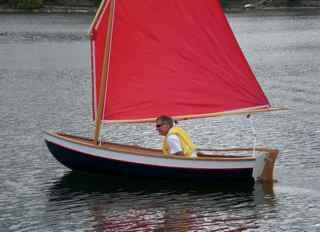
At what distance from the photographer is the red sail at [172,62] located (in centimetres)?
2181

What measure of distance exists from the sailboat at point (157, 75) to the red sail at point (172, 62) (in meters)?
0.03

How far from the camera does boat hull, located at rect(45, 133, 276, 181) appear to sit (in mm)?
20906

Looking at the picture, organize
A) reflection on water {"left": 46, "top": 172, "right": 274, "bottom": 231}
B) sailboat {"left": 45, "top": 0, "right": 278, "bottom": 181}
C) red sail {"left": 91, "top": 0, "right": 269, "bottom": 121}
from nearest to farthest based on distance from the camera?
reflection on water {"left": 46, "top": 172, "right": 274, "bottom": 231}
sailboat {"left": 45, "top": 0, "right": 278, "bottom": 181}
red sail {"left": 91, "top": 0, "right": 269, "bottom": 121}

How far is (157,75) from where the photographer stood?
73.5ft

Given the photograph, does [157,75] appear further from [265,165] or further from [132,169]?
[265,165]

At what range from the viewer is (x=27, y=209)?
63.8ft

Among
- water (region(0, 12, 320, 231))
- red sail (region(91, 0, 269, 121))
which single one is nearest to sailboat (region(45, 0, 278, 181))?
red sail (region(91, 0, 269, 121))

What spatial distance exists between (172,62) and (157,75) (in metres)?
0.56

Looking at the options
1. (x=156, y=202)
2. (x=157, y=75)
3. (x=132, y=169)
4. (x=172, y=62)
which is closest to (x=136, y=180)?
(x=132, y=169)

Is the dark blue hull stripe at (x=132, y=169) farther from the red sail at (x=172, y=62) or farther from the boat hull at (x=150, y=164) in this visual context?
the red sail at (x=172, y=62)

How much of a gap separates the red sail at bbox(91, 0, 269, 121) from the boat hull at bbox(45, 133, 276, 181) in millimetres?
1380

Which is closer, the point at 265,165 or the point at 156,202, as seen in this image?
the point at 156,202

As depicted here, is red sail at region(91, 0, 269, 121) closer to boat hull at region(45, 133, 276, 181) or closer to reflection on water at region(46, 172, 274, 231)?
boat hull at region(45, 133, 276, 181)

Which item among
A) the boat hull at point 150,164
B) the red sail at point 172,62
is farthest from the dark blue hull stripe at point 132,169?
the red sail at point 172,62
